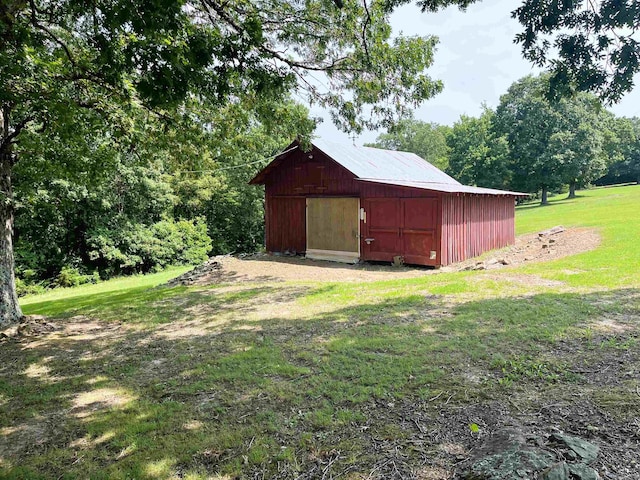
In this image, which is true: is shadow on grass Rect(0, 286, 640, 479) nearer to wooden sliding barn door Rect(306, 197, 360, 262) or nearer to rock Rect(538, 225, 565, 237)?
wooden sliding barn door Rect(306, 197, 360, 262)

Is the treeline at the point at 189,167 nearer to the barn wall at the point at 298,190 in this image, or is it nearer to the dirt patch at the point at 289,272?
the barn wall at the point at 298,190

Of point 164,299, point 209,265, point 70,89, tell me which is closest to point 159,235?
point 209,265

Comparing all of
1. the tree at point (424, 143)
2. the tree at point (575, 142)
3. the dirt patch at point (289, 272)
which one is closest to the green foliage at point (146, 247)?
the dirt patch at point (289, 272)

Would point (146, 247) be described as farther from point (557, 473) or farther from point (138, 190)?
point (557, 473)

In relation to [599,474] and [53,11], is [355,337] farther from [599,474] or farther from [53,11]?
[53,11]

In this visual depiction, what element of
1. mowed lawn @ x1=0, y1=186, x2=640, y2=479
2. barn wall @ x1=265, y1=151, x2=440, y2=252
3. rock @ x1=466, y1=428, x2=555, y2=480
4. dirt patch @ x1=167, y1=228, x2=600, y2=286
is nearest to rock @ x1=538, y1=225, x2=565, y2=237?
dirt patch @ x1=167, y1=228, x2=600, y2=286

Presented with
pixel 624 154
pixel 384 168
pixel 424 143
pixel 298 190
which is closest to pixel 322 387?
pixel 298 190

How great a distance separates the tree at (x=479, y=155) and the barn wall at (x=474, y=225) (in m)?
26.2

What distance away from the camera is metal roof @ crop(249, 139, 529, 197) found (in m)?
14.2

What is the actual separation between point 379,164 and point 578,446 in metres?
14.4

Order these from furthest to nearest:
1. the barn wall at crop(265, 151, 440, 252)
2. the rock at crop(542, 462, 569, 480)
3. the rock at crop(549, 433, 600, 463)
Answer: the barn wall at crop(265, 151, 440, 252) → the rock at crop(549, 433, 600, 463) → the rock at crop(542, 462, 569, 480)

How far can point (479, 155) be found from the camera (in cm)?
4178

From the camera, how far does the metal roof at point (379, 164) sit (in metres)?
14.6

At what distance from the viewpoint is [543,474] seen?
2.27 m
